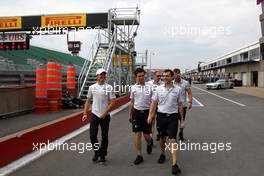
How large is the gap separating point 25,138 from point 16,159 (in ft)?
1.82

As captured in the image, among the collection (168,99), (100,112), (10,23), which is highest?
(10,23)

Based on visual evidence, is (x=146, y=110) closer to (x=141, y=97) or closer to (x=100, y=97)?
(x=141, y=97)

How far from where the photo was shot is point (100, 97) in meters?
6.24

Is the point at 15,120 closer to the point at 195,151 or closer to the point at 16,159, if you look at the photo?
the point at 16,159

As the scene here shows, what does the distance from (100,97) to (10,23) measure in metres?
27.7

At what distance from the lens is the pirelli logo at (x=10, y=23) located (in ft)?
100

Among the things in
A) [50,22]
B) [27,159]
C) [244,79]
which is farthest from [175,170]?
[244,79]

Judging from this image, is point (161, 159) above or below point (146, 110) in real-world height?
below

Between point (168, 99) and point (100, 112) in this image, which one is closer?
point (168, 99)

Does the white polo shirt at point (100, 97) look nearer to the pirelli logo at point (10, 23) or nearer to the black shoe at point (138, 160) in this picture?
the black shoe at point (138, 160)

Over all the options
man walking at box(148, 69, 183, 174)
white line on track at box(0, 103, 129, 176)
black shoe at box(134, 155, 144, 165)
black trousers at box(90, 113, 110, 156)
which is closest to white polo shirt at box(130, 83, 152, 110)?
man walking at box(148, 69, 183, 174)

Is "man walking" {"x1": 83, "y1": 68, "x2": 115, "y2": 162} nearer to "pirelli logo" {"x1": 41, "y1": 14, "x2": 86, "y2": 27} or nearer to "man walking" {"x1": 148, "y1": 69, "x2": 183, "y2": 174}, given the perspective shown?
"man walking" {"x1": 148, "y1": 69, "x2": 183, "y2": 174}

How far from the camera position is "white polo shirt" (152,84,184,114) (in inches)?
232

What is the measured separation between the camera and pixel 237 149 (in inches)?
283
